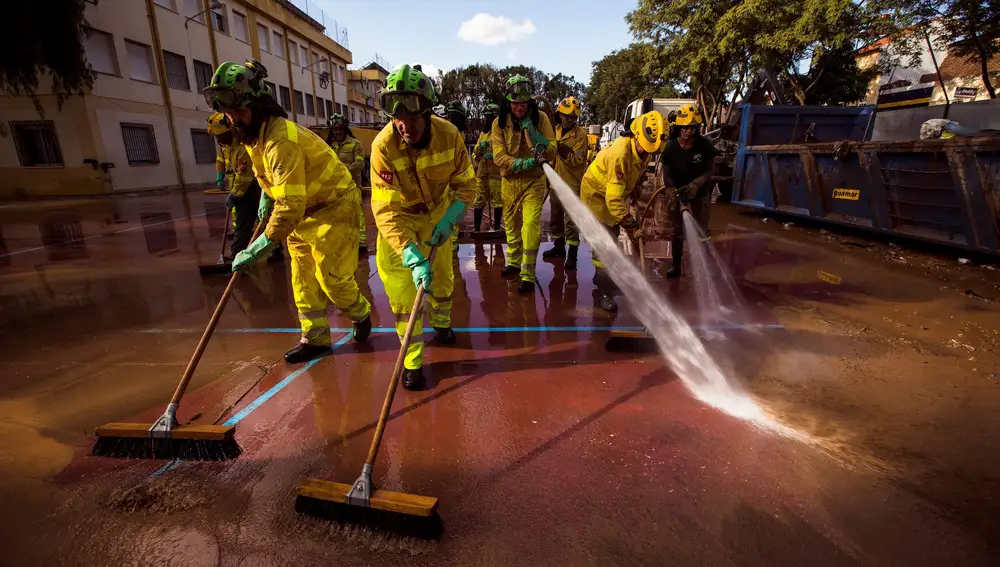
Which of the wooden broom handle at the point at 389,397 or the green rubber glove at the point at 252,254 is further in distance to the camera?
the green rubber glove at the point at 252,254

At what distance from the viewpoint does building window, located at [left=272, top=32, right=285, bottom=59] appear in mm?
27047

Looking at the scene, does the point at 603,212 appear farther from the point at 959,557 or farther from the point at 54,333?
the point at 54,333

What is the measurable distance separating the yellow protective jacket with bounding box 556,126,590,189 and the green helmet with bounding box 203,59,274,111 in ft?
11.8

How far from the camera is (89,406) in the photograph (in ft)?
9.61

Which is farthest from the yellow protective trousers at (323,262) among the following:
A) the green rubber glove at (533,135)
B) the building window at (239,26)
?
the building window at (239,26)

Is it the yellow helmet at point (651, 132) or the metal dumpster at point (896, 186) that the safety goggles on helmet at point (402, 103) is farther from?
the metal dumpster at point (896, 186)

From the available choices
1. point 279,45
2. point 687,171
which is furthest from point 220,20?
point 687,171

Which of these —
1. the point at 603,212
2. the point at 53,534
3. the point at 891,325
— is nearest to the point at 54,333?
the point at 53,534

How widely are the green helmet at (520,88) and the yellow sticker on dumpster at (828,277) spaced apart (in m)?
3.91

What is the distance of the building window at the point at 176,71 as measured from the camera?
19062 millimetres

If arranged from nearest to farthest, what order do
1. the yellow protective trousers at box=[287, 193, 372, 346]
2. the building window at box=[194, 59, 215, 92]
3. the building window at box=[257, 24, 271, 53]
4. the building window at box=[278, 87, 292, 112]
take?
the yellow protective trousers at box=[287, 193, 372, 346] → the building window at box=[194, 59, 215, 92] → the building window at box=[257, 24, 271, 53] → the building window at box=[278, 87, 292, 112]

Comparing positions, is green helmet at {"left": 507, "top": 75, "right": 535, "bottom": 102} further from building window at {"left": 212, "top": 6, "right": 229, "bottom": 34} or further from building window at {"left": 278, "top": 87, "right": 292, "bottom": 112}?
building window at {"left": 278, "top": 87, "right": 292, "bottom": 112}

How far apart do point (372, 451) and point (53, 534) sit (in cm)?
135

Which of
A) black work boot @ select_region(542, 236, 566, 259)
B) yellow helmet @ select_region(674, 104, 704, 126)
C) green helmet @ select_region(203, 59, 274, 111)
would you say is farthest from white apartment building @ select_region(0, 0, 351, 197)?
yellow helmet @ select_region(674, 104, 704, 126)
